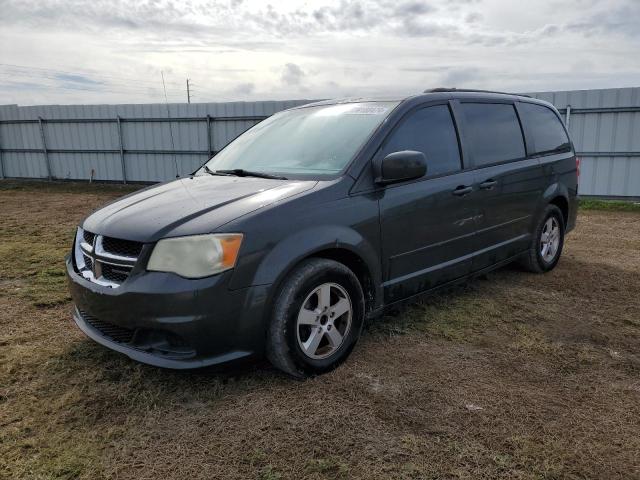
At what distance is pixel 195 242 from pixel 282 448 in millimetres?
1087

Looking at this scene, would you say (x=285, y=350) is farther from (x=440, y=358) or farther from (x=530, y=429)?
(x=530, y=429)

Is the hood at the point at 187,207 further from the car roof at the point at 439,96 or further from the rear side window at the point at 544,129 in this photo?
the rear side window at the point at 544,129

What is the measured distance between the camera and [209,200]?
9.84 feet

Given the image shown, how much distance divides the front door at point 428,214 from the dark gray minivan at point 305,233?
0.04ft

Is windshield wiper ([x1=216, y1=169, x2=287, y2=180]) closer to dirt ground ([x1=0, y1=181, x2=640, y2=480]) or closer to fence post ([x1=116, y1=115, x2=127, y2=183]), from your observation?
dirt ground ([x1=0, y1=181, x2=640, y2=480])

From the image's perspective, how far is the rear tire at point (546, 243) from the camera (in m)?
4.94

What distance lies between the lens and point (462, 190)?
3.79m

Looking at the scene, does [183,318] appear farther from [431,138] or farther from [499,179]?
[499,179]

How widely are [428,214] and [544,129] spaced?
2272 mm

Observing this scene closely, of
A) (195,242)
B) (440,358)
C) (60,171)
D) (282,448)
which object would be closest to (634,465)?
(440,358)

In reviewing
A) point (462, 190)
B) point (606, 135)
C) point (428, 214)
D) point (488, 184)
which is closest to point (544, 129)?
point (488, 184)

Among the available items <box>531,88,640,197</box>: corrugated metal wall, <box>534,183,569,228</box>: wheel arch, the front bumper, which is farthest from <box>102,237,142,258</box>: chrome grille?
<box>531,88,640,197</box>: corrugated metal wall

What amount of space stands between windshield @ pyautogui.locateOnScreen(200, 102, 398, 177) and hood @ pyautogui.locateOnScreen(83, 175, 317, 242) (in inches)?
9.1

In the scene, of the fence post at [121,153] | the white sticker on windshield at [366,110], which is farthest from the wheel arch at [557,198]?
the fence post at [121,153]
